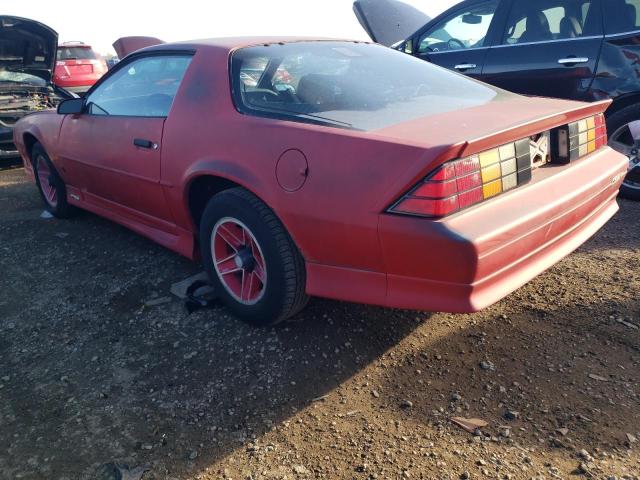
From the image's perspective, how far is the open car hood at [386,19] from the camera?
21.6 ft

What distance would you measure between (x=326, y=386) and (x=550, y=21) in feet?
12.9

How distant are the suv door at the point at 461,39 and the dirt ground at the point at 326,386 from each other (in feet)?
8.36

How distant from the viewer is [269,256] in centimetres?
235

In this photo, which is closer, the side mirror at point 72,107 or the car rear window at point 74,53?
the side mirror at point 72,107

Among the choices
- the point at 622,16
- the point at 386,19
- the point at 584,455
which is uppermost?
the point at 386,19

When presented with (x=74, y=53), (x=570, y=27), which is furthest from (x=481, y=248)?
(x=74, y=53)

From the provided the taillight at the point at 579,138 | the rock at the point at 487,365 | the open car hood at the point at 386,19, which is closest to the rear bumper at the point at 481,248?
the taillight at the point at 579,138

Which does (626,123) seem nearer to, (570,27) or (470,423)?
(570,27)

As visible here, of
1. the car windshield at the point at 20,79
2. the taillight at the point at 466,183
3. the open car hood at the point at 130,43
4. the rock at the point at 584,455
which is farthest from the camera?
the open car hood at the point at 130,43

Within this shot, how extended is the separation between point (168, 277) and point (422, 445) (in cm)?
201

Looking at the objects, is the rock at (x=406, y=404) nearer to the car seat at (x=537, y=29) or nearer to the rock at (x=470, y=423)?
the rock at (x=470, y=423)

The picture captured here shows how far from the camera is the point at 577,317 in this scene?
8.43 ft

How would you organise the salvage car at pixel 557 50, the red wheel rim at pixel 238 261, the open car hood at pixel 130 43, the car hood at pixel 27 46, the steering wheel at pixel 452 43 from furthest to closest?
1. the open car hood at pixel 130 43
2. the car hood at pixel 27 46
3. the steering wheel at pixel 452 43
4. the salvage car at pixel 557 50
5. the red wheel rim at pixel 238 261

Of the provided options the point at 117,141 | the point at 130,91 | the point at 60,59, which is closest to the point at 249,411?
the point at 117,141
